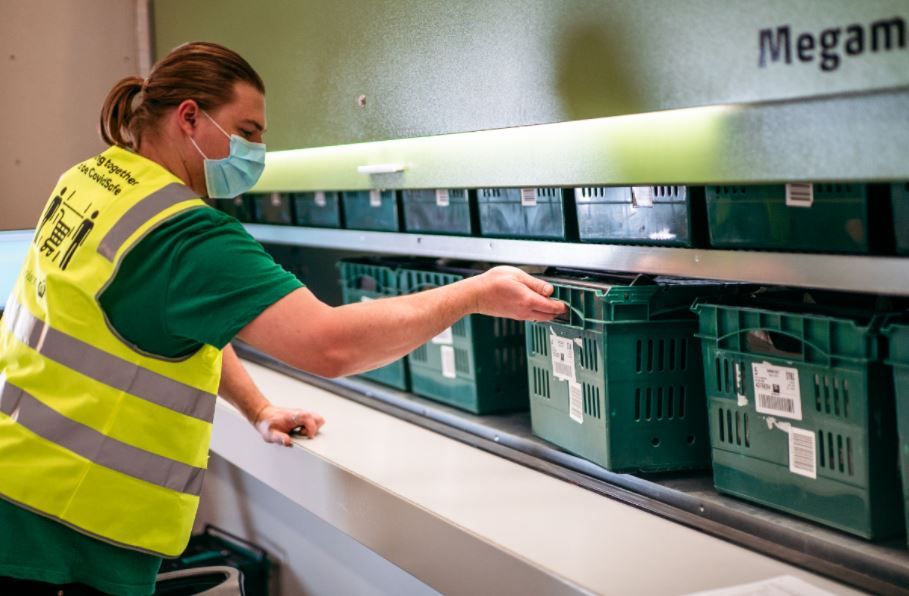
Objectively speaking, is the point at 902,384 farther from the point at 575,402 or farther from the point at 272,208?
the point at 272,208

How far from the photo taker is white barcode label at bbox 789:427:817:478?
1.64 m

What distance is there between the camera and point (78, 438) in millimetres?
1816

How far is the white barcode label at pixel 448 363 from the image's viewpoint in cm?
266

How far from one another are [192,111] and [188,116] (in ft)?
0.04

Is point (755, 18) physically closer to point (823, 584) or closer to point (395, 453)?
point (823, 584)

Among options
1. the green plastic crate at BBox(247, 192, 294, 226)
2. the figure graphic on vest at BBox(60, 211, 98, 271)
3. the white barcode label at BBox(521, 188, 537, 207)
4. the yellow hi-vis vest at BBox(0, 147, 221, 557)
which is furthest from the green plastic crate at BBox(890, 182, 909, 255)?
the green plastic crate at BBox(247, 192, 294, 226)

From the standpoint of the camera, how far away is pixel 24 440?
5.98 feet

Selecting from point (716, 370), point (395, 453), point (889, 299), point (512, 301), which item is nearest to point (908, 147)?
point (889, 299)

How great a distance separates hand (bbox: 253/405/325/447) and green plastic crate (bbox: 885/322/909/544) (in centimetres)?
144

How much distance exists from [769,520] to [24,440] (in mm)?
1371

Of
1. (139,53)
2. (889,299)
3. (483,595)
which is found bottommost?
(483,595)

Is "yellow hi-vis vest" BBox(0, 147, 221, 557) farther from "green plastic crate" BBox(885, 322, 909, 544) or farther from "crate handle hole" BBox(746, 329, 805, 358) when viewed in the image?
"green plastic crate" BBox(885, 322, 909, 544)

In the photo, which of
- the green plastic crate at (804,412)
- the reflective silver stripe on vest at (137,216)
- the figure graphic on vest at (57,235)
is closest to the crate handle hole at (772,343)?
the green plastic crate at (804,412)

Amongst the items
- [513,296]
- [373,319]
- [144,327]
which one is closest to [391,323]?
[373,319]
